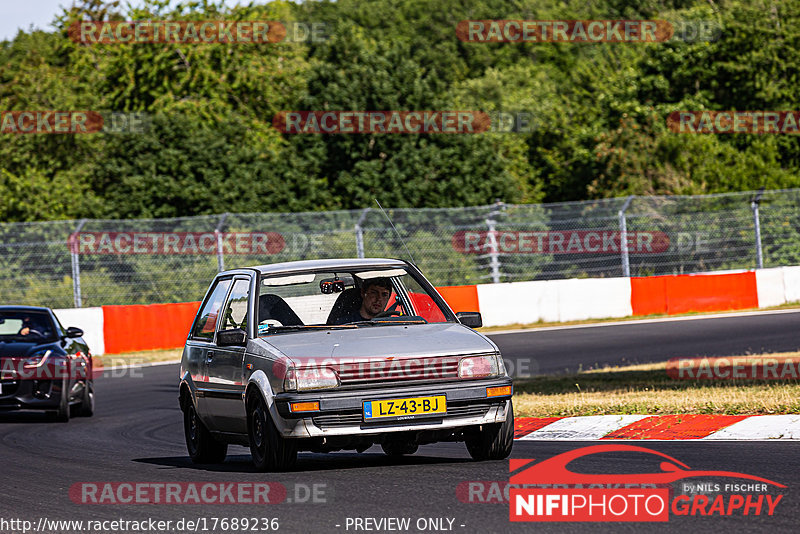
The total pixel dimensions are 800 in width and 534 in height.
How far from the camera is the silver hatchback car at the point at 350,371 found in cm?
744

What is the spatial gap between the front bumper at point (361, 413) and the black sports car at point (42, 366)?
680 centimetres

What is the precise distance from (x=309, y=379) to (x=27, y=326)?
798 cm

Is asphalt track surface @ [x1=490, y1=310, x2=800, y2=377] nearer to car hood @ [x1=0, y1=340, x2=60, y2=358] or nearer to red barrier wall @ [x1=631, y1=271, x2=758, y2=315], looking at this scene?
red barrier wall @ [x1=631, y1=271, x2=758, y2=315]

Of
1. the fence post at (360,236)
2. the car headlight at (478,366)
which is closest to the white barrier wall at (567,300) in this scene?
the fence post at (360,236)

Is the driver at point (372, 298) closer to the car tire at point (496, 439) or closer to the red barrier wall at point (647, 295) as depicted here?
the car tire at point (496, 439)

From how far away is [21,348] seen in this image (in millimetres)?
13672

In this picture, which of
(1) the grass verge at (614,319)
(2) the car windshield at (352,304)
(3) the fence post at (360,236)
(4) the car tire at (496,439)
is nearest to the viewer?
(4) the car tire at (496,439)

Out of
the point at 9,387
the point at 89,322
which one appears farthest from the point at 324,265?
the point at 89,322

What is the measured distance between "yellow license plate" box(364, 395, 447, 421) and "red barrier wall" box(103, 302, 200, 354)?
16.7 metres

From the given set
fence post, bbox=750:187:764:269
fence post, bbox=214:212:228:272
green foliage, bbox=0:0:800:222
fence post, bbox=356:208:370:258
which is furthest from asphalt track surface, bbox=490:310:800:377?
green foliage, bbox=0:0:800:222

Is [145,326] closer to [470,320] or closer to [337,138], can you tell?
[470,320]

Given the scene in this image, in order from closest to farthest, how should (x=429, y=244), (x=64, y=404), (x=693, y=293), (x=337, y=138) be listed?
(x=64, y=404) → (x=429, y=244) → (x=693, y=293) → (x=337, y=138)

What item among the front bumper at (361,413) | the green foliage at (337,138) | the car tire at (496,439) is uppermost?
the green foliage at (337,138)

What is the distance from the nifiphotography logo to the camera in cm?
582
